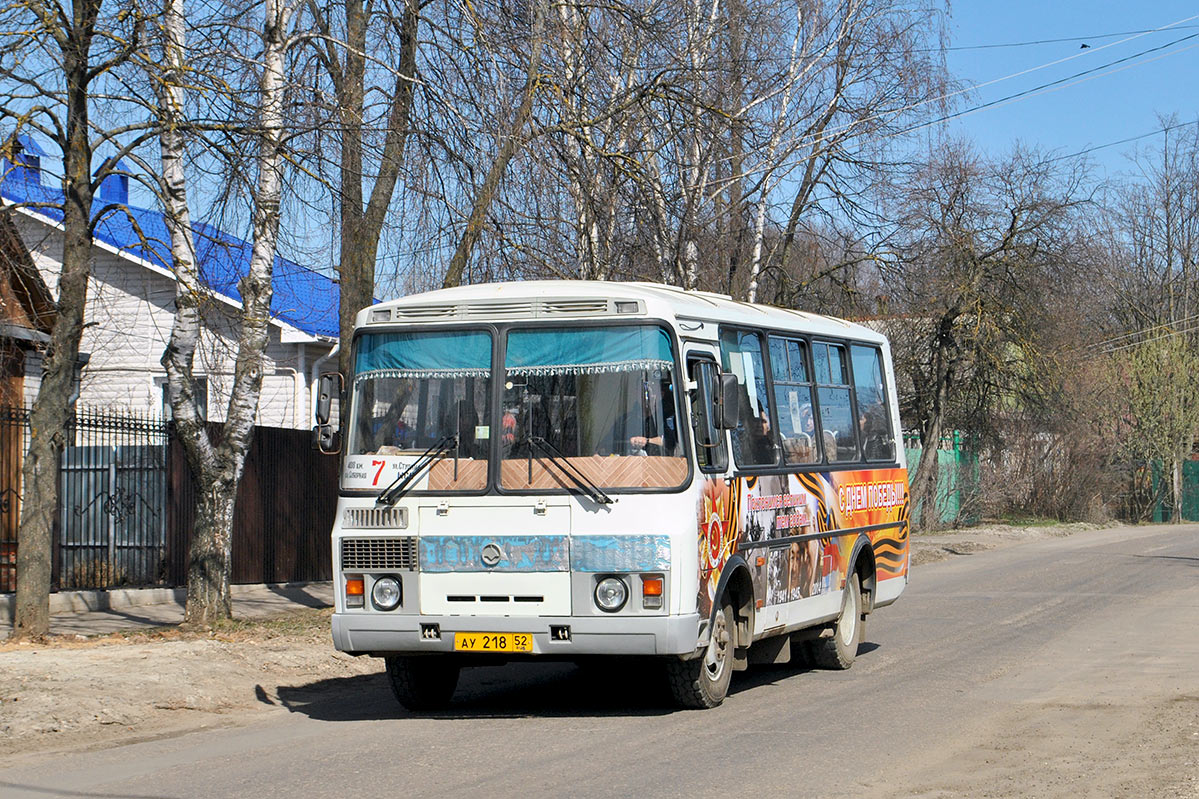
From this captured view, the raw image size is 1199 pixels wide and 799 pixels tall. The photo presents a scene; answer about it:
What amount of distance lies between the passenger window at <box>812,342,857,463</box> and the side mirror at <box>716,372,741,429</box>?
299 cm

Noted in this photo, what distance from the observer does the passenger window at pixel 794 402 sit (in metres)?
11.9

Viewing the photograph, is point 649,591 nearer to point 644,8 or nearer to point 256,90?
point 256,90

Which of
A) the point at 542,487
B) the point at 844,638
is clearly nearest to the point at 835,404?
the point at 844,638

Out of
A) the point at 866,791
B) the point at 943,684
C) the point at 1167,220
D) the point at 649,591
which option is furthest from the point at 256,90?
the point at 1167,220

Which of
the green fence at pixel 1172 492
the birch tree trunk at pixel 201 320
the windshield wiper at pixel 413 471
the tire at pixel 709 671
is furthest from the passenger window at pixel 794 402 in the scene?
the green fence at pixel 1172 492

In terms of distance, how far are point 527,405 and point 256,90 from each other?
4.95 meters

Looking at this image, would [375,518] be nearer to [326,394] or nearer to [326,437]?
[326,437]

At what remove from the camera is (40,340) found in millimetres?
19875

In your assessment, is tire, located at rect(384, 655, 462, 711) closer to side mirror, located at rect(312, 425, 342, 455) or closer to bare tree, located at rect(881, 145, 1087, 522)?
side mirror, located at rect(312, 425, 342, 455)

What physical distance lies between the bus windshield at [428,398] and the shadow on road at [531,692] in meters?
1.73

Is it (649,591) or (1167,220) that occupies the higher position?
(1167,220)

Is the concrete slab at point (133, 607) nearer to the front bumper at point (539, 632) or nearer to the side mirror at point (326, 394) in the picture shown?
the side mirror at point (326, 394)

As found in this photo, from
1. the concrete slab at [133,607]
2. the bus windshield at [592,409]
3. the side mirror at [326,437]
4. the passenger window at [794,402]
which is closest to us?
the bus windshield at [592,409]

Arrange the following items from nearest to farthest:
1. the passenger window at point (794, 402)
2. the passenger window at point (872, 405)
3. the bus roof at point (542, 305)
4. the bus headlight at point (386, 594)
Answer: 1. the bus headlight at point (386, 594)
2. the bus roof at point (542, 305)
3. the passenger window at point (794, 402)
4. the passenger window at point (872, 405)
